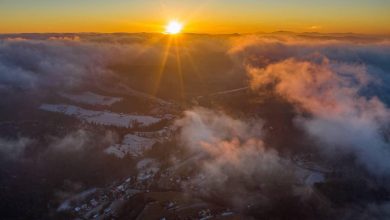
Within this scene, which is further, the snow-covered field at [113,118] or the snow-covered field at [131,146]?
the snow-covered field at [113,118]

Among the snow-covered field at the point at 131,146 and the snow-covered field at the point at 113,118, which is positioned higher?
the snow-covered field at the point at 113,118

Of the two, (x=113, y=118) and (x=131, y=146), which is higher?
(x=113, y=118)

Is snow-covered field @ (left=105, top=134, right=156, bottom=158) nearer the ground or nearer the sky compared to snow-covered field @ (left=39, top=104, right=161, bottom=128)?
nearer the ground

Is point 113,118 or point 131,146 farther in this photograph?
point 113,118

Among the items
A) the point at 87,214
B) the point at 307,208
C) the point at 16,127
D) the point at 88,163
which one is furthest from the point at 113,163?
the point at 307,208

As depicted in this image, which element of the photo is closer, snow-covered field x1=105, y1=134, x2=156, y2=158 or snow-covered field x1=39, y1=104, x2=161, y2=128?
snow-covered field x1=105, y1=134, x2=156, y2=158

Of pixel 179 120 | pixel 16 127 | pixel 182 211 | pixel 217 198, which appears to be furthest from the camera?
pixel 179 120

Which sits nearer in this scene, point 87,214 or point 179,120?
point 87,214

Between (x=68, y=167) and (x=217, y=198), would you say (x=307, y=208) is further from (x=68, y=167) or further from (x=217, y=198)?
(x=68, y=167)
